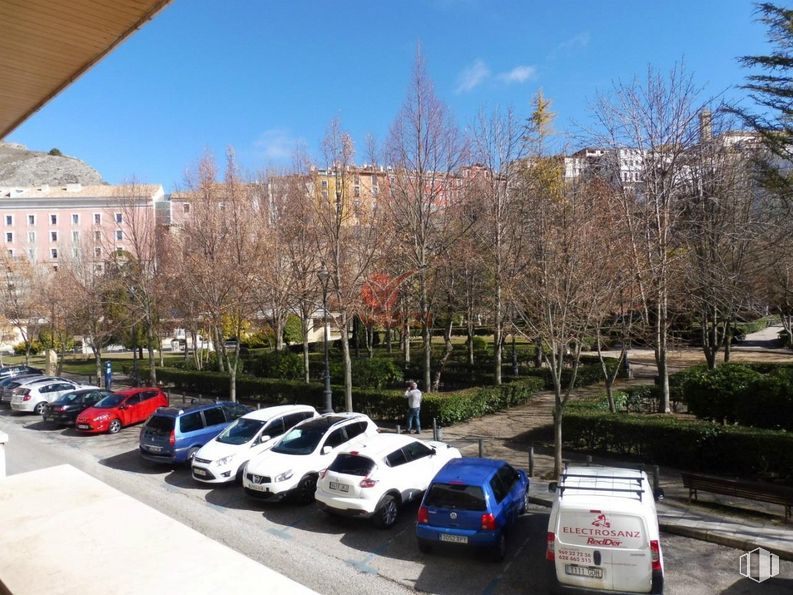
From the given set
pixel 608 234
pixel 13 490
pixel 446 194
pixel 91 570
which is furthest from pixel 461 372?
pixel 91 570

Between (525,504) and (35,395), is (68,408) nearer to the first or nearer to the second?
(35,395)

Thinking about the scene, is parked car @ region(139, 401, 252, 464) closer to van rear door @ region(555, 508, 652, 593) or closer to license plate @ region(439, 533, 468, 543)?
license plate @ region(439, 533, 468, 543)

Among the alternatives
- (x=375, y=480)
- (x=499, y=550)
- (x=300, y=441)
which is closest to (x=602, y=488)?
(x=499, y=550)

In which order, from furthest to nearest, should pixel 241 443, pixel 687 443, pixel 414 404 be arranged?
pixel 414 404 < pixel 241 443 < pixel 687 443

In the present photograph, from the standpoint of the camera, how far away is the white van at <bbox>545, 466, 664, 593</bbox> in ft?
21.5

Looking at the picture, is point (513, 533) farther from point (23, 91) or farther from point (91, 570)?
point (23, 91)

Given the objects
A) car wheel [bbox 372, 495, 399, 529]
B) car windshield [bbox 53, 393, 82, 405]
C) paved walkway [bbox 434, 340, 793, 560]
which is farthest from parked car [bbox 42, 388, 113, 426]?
car wheel [bbox 372, 495, 399, 529]

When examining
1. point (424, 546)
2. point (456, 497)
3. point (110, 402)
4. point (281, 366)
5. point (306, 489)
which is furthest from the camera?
point (281, 366)

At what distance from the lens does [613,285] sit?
13.9 m

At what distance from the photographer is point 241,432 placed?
13.7m

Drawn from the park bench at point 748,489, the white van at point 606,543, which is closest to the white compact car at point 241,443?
the white van at point 606,543

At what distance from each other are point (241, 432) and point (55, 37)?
11275mm

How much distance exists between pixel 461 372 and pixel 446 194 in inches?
340

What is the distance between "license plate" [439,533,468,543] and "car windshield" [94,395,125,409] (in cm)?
1556
